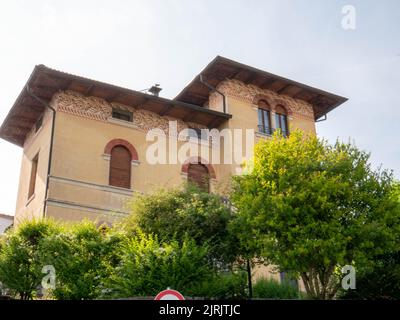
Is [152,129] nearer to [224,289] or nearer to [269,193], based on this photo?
[269,193]

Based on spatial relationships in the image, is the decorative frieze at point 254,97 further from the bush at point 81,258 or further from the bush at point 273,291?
the bush at point 81,258

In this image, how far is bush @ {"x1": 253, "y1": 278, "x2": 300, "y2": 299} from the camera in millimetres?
13648

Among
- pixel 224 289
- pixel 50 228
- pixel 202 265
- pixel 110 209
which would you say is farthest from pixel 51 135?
pixel 224 289

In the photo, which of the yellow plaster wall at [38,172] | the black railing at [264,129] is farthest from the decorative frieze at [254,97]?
the yellow plaster wall at [38,172]

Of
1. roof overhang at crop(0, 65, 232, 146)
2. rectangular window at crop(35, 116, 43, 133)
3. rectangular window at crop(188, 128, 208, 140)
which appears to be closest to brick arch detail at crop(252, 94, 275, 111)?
roof overhang at crop(0, 65, 232, 146)

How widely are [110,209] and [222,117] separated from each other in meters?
A: 6.46

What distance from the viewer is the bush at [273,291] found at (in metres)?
13.6

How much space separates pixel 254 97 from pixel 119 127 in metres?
6.63

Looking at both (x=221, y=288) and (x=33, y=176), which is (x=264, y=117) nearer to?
(x=33, y=176)

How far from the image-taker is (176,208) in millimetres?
13625

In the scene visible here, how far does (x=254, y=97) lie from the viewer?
2217cm

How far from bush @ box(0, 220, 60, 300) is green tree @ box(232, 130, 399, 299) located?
5.40m

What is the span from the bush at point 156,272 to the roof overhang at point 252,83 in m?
11.9

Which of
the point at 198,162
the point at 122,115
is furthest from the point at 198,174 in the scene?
the point at 122,115
